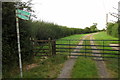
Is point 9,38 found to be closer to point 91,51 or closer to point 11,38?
point 11,38

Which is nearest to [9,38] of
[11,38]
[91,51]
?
[11,38]

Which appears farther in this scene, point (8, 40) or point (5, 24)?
point (8, 40)

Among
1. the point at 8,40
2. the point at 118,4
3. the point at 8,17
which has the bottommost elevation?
the point at 8,40

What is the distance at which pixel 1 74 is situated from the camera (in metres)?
3.94

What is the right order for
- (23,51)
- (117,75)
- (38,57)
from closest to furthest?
(117,75), (23,51), (38,57)

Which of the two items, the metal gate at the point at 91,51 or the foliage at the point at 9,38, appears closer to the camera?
the foliage at the point at 9,38

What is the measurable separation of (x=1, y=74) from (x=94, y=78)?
3.51 meters

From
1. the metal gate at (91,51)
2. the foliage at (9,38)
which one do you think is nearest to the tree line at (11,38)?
the foliage at (9,38)

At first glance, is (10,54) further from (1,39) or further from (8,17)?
(8,17)

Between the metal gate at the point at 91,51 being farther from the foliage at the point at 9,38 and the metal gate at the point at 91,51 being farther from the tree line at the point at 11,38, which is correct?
the foliage at the point at 9,38

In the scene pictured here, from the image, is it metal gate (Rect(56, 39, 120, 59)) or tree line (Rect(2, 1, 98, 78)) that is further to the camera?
metal gate (Rect(56, 39, 120, 59))

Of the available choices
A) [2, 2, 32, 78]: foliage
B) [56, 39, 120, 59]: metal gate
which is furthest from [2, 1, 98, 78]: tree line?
[56, 39, 120, 59]: metal gate

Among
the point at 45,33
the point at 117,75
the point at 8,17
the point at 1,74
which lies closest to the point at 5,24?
Result: the point at 8,17

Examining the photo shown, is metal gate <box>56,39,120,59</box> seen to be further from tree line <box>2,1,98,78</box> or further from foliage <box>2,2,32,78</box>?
foliage <box>2,2,32,78</box>
